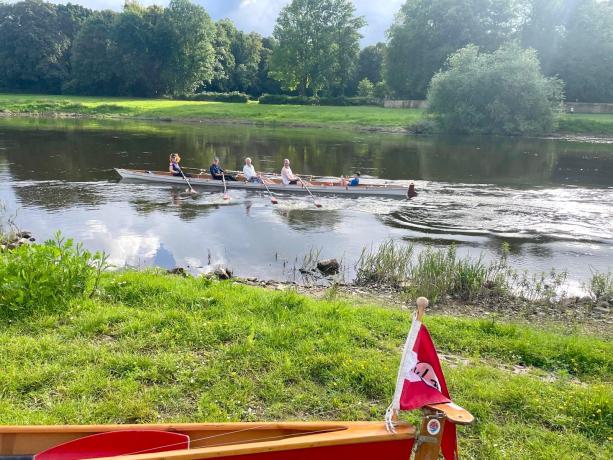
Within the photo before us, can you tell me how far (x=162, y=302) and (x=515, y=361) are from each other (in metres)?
5.79

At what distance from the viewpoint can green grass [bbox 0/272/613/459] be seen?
235 inches

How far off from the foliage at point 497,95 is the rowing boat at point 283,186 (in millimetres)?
34335

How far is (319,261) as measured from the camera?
14.3m

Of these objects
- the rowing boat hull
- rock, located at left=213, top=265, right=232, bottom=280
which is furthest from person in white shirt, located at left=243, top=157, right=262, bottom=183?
the rowing boat hull

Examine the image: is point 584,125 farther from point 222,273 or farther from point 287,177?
point 222,273

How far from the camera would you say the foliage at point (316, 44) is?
88938 millimetres

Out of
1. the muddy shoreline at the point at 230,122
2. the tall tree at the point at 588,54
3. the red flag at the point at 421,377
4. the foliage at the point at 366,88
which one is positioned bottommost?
the red flag at the point at 421,377

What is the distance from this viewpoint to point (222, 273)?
12758mm

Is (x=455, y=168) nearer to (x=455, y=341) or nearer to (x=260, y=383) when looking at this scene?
(x=455, y=341)

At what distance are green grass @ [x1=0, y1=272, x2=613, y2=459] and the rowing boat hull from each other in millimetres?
1373

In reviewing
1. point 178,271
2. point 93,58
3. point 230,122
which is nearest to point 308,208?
point 178,271

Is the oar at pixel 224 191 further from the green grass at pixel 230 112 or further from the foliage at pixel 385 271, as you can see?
the green grass at pixel 230 112

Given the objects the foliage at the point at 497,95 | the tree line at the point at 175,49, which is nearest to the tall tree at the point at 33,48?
the tree line at the point at 175,49

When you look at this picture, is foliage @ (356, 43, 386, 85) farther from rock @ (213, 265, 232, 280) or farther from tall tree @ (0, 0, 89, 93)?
→ rock @ (213, 265, 232, 280)
